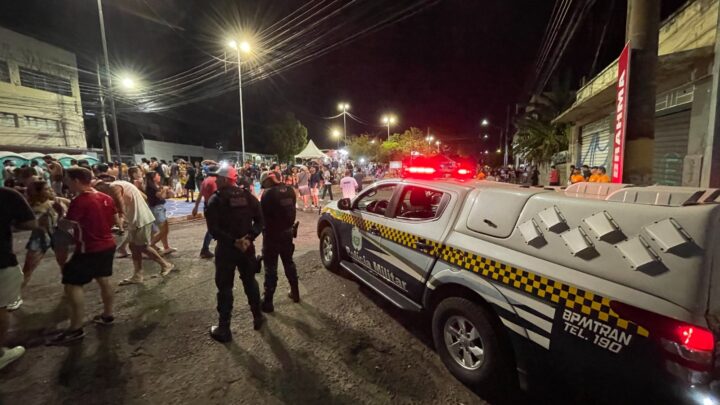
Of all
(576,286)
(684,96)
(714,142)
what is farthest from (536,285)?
(684,96)

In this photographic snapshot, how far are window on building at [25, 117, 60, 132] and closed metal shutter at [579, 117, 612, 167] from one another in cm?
3324

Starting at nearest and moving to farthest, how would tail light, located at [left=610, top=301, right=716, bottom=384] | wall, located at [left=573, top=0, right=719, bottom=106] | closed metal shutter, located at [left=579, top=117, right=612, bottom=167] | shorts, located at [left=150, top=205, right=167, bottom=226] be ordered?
tail light, located at [left=610, top=301, right=716, bottom=384] → shorts, located at [left=150, top=205, right=167, bottom=226] → wall, located at [left=573, top=0, right=719, bottom=106] → closed metal shutter, located at [left=579, top=117, right=612, bottom=167]

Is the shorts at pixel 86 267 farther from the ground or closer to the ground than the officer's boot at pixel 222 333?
farther from the ground

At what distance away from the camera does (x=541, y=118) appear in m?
18.5

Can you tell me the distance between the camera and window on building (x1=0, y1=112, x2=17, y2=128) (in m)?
20.1

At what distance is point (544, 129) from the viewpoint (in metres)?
A: 18.3

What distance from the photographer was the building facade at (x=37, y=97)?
2047cm

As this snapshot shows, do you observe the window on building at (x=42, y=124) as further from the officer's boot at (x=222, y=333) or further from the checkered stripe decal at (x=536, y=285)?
the checkered stripe decal at (x=536, y=285)

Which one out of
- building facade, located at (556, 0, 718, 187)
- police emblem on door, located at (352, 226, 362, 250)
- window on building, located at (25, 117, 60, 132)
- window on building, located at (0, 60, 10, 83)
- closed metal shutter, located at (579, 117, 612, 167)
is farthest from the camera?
window on building, located at (25, 117, 60, 132)

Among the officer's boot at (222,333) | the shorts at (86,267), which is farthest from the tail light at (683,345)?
the shorts at (86,267)

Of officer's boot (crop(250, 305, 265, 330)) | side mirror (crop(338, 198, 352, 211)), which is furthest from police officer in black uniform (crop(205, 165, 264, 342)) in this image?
side mirror (crop(338, 198, 352, 211))

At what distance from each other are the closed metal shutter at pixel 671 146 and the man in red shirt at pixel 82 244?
34.9 feet

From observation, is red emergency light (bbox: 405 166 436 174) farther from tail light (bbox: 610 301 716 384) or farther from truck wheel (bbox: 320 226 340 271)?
tail light (bbox: 610 301 716 384)

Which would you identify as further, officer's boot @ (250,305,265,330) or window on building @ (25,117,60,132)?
window on building @ (25,117,60,132)
